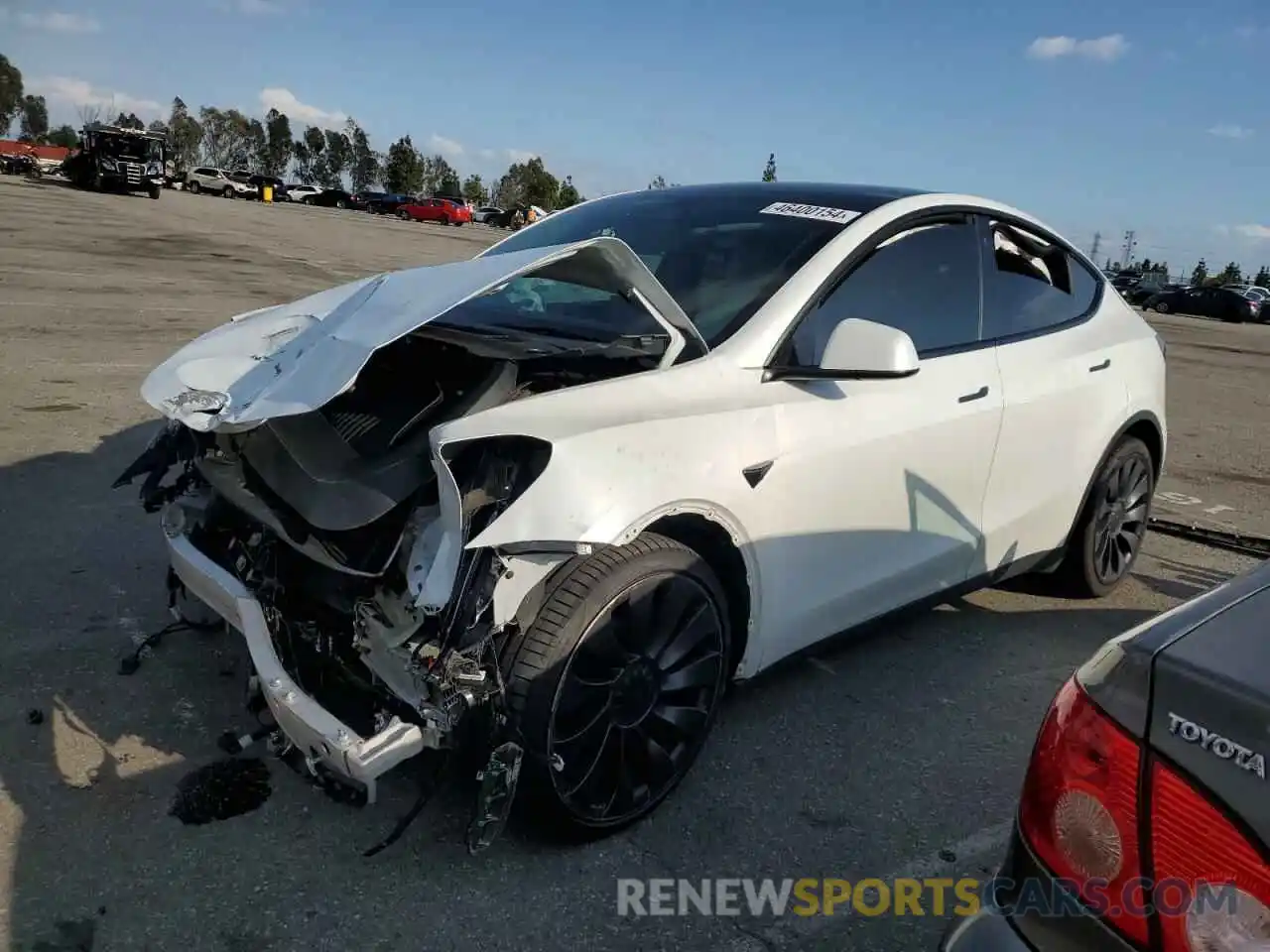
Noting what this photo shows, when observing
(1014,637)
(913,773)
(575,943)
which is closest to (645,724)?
(575,943)

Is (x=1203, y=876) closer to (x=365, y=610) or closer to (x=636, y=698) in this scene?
(x=636, y=698)

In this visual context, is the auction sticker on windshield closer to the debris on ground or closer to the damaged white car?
the damaged white car

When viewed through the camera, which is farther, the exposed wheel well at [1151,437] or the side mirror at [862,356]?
the exposed wheel well at [1151,437]

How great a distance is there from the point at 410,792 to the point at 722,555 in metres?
1.12

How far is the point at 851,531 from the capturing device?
3102mm

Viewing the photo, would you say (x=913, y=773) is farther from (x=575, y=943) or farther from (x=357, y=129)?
(x=357, y=129)

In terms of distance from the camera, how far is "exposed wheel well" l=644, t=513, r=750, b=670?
2.70 meters

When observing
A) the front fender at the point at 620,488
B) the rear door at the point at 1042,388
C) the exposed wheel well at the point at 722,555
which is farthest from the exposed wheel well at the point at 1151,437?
the front fender at the point at 620,488

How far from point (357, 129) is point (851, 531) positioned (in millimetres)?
104877

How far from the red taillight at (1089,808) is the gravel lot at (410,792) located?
113cm

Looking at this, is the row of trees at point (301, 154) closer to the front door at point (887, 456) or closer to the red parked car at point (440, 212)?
the red parked car at point (440, 212)

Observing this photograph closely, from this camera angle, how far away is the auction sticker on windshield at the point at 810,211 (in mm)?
3381

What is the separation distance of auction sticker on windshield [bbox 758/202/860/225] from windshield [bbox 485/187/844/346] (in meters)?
0.03

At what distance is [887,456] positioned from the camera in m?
3.14
